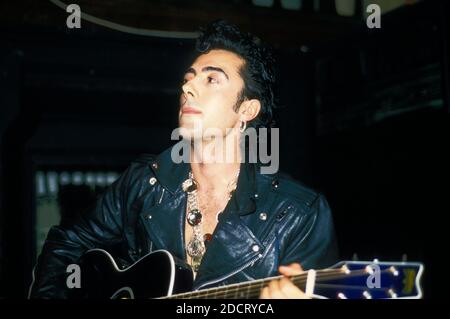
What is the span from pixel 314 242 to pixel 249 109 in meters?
0.50

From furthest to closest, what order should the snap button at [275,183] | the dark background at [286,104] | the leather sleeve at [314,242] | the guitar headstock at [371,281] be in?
1. the dark background at [286,104]
2. the snap button at [275,183]
3. the leather sleeve at [314,242]
4. the guitar headstock at [371,281]

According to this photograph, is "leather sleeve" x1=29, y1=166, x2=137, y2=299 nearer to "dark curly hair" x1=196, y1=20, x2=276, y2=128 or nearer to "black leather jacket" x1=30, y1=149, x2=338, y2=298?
"black leather jacket" x1=30, y1=149, x2=338, y2=298

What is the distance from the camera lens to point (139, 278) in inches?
62.8

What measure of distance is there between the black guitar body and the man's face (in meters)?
0.45

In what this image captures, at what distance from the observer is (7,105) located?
225 cm

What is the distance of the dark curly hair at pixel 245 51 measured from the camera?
72.1 inches

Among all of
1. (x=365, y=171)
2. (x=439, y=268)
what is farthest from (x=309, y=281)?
(x=365, y=171)

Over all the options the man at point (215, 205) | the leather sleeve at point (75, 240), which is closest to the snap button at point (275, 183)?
the man at point (215, 205)

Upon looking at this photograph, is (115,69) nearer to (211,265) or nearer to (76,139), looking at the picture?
(76,139)

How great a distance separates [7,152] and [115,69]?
58 cm

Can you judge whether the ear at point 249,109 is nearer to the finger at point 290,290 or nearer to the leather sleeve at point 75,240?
the leather sleeve at point 75,240

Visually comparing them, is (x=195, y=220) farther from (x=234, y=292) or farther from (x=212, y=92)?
(x=212, y=92)

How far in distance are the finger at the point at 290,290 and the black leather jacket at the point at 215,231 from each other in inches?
5.8

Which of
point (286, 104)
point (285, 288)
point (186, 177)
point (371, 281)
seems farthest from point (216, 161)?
point (286, 104)
